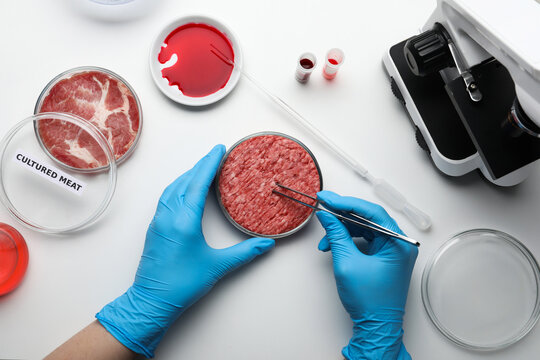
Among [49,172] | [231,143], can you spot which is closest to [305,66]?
[231,143]

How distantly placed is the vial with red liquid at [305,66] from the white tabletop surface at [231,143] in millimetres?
60

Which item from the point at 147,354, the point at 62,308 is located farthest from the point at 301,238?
the point at 62,308

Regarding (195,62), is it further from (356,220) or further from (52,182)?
(356,220)

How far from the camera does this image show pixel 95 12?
1.73 m

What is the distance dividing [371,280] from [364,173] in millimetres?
432

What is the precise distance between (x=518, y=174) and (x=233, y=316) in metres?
1.23

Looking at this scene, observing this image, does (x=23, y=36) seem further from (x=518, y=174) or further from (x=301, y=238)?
(x=518, y=174)

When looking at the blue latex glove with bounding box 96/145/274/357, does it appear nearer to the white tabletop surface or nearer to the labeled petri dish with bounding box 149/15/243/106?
the white tabletop surface

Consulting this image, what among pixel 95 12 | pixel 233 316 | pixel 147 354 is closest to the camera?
pixel 147 354

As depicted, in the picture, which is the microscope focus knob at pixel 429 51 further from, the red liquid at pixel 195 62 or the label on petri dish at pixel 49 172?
the label on petri dish at pixel 49 172

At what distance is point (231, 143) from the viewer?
1709 millimetres

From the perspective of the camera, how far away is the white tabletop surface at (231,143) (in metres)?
1.62

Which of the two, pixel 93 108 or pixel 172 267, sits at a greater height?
pixel 93 108

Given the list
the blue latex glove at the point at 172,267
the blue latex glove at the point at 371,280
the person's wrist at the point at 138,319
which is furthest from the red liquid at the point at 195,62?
the person's wrist at the point at 138,319
